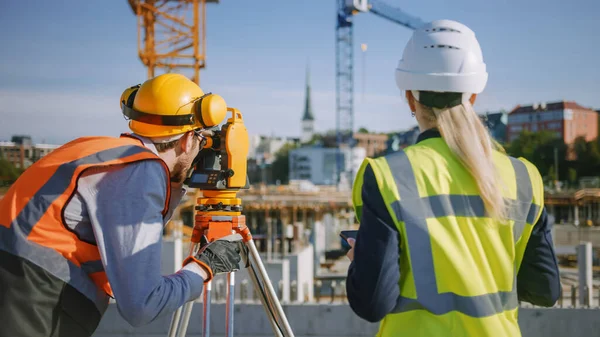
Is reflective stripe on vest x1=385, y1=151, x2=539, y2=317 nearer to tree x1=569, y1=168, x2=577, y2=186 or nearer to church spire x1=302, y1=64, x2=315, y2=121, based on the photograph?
tree x1=569, y1=168, x2=577, y2=186

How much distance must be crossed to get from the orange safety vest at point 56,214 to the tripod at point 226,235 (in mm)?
640

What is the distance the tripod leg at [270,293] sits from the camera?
6.84 ft

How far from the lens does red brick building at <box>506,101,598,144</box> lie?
56.4 metres

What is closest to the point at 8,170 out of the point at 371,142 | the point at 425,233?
the point at 425,233

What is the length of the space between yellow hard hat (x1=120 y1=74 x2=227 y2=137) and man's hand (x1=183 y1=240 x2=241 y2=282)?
345 mm

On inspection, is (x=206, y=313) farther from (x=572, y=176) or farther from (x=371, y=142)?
(x=371, y=142)

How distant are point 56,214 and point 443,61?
0.92m

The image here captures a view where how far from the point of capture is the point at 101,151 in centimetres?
135

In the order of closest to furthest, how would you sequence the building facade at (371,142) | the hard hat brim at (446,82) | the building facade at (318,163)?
the hard hat brim at (446,82)
the building facade at (318,163)
the building facade at (371,142)

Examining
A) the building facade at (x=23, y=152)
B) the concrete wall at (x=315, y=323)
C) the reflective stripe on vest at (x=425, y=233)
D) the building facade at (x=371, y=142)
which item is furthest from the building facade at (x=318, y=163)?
the reflective stripe on vest at (x=425, y=233)

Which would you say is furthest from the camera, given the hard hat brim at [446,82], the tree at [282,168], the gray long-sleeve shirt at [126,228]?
the tree at [282,168]

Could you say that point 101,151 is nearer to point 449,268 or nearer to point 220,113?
point 220,113

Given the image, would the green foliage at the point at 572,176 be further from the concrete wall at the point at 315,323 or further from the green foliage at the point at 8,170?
the green foliage at the point at 8,170

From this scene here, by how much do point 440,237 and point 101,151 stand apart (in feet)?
2.60
